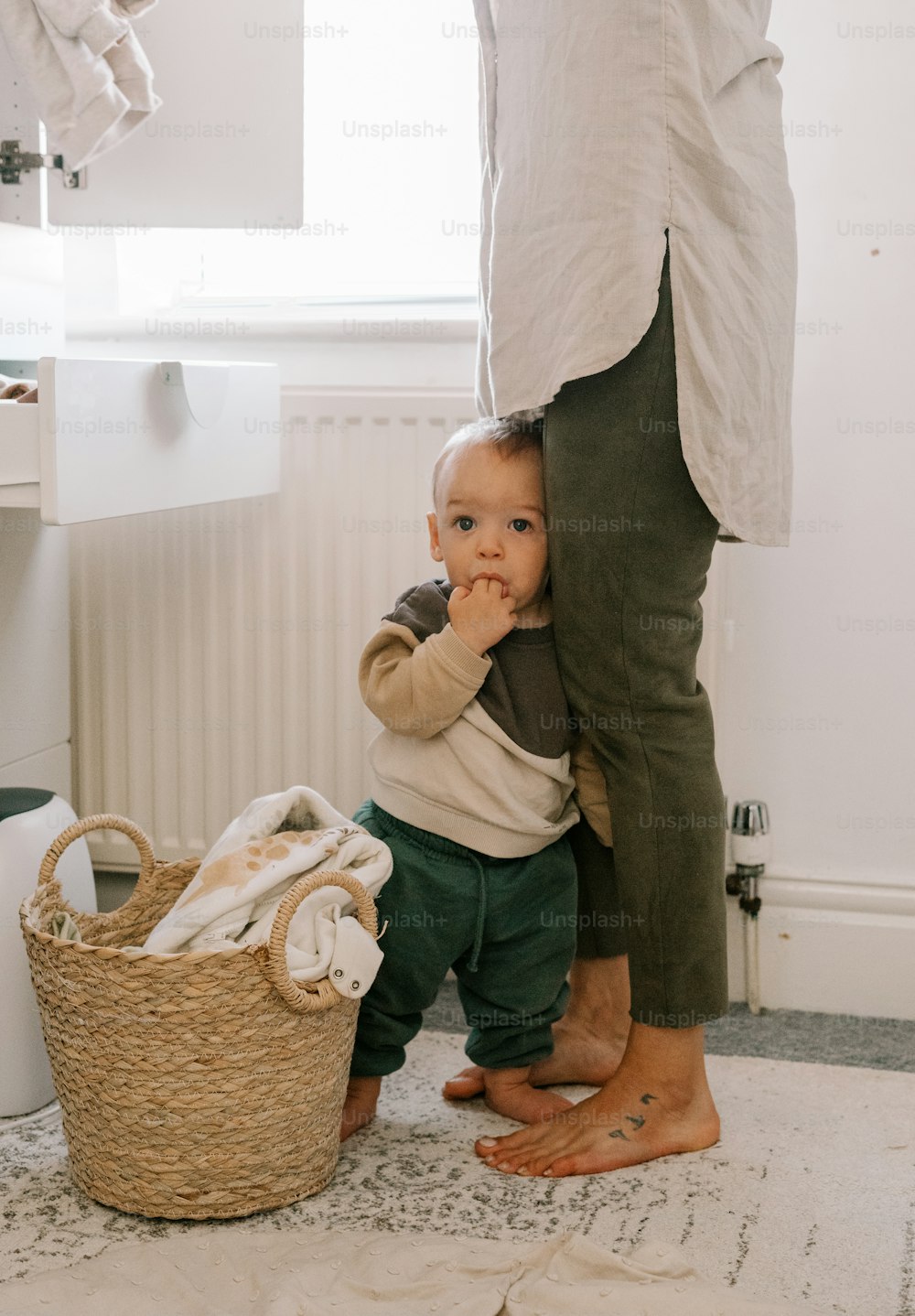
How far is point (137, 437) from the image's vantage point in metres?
1.33

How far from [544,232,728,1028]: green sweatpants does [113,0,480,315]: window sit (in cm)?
75

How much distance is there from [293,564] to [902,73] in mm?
955

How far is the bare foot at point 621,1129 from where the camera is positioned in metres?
1.27

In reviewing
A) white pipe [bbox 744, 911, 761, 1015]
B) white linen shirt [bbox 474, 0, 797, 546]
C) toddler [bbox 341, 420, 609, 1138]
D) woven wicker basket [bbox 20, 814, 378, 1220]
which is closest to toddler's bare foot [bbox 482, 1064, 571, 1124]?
toddler [bbox 341, 420, 609, 1138]

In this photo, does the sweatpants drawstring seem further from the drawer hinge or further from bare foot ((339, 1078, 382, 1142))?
the drawer hinge

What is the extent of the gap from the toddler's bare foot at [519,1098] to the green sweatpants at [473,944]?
0.01 m

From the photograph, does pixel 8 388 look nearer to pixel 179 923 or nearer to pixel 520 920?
pixel 179 923

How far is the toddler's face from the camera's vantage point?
4.22 feet

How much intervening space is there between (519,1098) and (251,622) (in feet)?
2.34

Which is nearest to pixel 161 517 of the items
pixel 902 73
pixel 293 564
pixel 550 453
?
pixel 293 564

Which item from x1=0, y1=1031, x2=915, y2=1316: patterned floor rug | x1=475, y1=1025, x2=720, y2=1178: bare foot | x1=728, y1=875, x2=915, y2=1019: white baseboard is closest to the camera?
x1=0, y1=1031, x2=915, y2=1316: patterned floor rug

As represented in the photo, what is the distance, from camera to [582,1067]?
1.46 metres

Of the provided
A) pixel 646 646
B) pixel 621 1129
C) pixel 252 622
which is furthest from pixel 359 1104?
pixel 252 622

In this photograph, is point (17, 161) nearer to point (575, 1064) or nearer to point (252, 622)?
point (252, 622)
